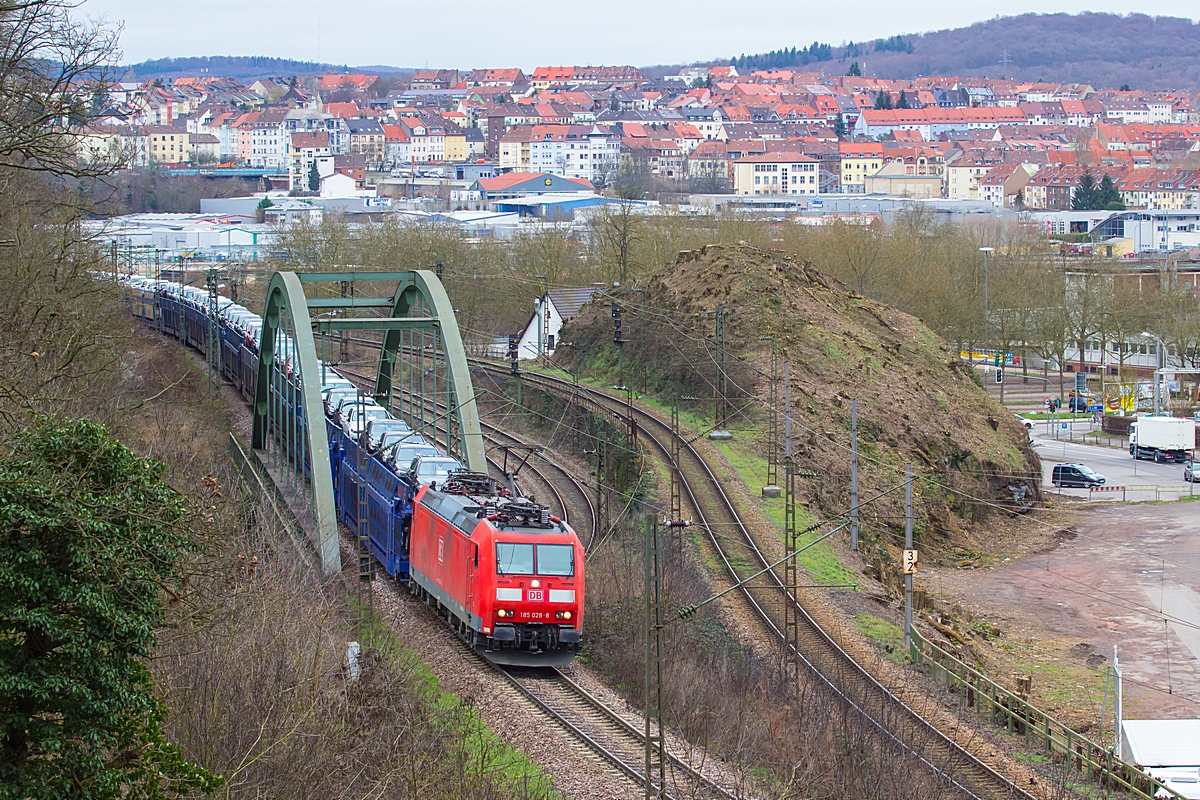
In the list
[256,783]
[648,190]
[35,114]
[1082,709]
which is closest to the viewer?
[256,783]

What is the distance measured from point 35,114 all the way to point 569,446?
25298mm

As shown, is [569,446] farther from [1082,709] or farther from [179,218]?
[179,218]

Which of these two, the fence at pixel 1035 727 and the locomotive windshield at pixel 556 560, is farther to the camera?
the locomotive windshield at pixel 556 560

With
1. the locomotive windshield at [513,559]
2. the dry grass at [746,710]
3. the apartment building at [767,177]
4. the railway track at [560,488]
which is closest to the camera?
the dry grass at [746,710]

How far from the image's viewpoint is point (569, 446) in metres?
42.3

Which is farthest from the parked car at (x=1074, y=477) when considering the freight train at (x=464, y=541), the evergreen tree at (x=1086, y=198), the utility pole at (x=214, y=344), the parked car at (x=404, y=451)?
the evergreen tree at (x=1086, y=198)

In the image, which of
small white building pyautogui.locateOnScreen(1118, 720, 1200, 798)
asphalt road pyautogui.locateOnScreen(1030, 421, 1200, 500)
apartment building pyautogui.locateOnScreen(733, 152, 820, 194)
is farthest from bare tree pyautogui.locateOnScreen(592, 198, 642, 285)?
apartment building pyautogui.locateOnScreen(733, 152, 820, 194)

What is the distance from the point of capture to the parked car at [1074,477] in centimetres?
5038

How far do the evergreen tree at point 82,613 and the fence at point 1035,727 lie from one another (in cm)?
1413

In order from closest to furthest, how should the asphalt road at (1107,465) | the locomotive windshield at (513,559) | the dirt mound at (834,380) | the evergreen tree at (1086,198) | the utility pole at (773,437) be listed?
the locomotive windshield at (513,559)
the utility pole at (773,437)
the dirt mound at (834,380)
the asphalt road at (1107,465)
the evergreen tree at (1086,198)

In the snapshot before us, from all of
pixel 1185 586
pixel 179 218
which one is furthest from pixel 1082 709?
pixel 179 218

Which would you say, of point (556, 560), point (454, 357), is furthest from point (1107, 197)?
point (556, 560)

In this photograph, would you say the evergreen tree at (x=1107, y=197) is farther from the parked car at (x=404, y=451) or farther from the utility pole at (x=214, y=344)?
the parked car at (x=404, y=451)

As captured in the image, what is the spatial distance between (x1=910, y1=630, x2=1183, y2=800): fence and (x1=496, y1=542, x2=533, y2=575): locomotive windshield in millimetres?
8185
